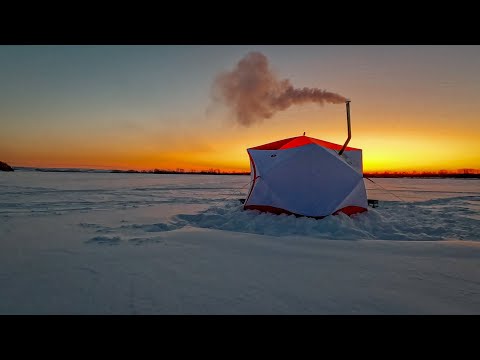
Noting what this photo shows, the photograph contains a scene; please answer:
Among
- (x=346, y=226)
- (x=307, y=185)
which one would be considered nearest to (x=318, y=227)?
(x=346, y=226)

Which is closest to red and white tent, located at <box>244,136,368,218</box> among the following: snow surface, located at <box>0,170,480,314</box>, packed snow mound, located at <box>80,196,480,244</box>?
packed snow mound, located at <box>80,196,480,244</box>

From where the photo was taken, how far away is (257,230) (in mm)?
6023

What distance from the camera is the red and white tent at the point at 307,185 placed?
6953 mm

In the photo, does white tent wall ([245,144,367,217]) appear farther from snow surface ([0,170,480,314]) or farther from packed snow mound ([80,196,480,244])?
snow surface ([0,170,480,314])

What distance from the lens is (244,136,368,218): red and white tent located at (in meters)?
6.95

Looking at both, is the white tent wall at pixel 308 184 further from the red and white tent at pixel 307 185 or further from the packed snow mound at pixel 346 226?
the packed snow mound at pixel 346 226

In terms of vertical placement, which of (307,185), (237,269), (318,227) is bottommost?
(237,269)

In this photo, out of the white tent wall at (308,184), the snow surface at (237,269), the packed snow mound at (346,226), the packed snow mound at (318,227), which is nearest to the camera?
the snow surface at (237,269)

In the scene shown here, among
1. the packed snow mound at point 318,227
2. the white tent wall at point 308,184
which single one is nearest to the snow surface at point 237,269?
the packed snow mound at point 318,227

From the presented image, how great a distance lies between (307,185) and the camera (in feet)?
23.4

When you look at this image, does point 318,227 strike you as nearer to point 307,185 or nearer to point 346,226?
point 346,226
